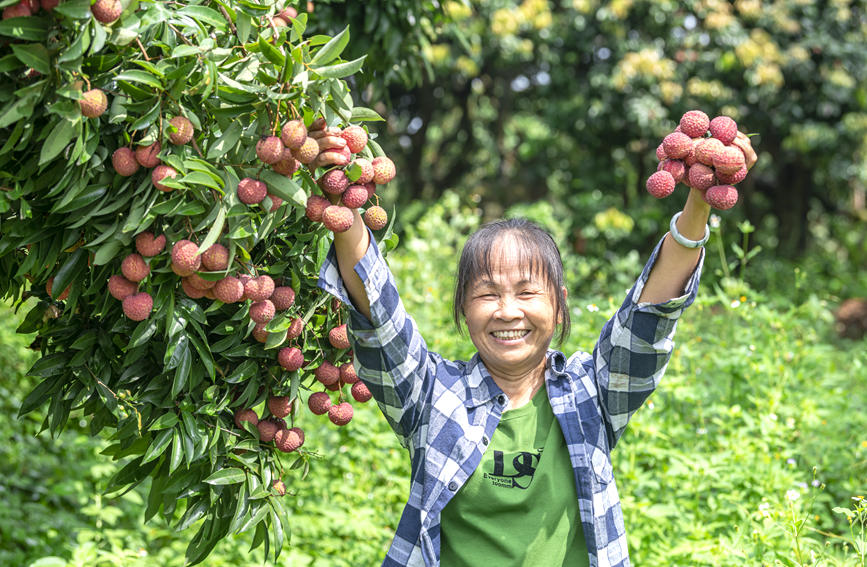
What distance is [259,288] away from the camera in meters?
1.17

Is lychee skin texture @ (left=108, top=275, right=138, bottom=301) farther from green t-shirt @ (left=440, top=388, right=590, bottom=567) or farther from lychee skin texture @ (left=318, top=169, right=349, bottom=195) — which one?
green t-shirt @ (left=440, top=388, right=590, bottom=567)

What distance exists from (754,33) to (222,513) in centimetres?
630

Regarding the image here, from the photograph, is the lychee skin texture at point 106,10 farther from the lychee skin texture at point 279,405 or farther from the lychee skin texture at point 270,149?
the lychee skin texture at point 279,405

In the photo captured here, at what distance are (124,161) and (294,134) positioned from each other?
230 millimetres

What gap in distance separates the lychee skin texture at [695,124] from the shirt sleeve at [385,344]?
0.47 metres

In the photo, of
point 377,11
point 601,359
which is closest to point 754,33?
point 377,11

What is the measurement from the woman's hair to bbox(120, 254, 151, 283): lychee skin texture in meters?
0.53

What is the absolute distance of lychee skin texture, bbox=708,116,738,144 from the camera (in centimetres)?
109

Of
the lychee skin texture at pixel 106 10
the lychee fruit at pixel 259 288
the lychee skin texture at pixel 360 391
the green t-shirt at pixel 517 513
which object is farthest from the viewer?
the lychee skin texture at pixel 360 391

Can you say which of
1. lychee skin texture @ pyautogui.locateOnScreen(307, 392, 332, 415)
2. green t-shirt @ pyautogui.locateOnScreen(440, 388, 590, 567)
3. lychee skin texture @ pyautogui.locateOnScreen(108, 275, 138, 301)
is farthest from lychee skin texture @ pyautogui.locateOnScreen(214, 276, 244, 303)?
green t-shirt @ pyautogui.locateOnScreen(440, 388, 590, 567)

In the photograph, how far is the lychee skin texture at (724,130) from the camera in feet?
3.56

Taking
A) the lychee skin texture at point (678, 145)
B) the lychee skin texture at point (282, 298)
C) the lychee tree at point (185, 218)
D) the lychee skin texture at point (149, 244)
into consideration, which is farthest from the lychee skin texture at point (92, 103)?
the lychee skin texture at point (678, 145)

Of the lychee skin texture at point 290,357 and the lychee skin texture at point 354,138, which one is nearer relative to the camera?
the lychee skin texture at point 354,138

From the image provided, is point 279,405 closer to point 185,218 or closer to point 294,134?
point 185,218
